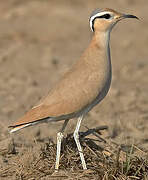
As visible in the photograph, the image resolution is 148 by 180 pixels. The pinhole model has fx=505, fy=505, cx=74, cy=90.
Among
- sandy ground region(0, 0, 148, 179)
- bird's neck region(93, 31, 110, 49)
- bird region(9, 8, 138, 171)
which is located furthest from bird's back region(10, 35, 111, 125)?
sandy ground region(0, 0, 148, 179)

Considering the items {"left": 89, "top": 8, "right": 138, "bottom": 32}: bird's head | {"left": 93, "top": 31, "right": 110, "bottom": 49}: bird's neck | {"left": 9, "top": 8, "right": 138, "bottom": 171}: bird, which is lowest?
{"left": 9, "top": 8, "right": 138, "bottom": 171}: bird

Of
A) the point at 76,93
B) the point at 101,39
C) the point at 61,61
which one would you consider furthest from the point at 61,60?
the point at 76,93

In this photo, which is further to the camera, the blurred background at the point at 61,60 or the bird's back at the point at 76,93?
the blurred background at the point at 61,60

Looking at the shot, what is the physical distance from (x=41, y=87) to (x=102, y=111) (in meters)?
1.50

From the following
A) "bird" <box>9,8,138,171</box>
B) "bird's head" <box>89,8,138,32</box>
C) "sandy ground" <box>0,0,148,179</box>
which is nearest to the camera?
"bird" <box>9,8,138,171</box>

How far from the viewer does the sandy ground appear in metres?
7.23

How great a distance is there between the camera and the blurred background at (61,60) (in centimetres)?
734

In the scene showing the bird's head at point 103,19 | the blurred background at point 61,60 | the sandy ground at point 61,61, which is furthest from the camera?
the blurred background at point 61,60

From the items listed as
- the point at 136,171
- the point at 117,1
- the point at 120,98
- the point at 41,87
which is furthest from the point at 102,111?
the point at 117,1

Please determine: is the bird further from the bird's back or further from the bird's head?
the bird's head

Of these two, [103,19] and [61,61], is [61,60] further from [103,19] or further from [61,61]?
[103,19]

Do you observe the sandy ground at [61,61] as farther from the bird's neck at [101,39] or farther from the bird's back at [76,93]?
the bird's neck at [101,39]

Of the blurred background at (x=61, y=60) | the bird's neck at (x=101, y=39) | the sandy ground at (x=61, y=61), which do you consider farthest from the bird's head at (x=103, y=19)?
the blurred background at (x=61, y=60)

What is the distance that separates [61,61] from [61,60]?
0.27 feet
